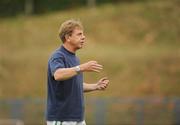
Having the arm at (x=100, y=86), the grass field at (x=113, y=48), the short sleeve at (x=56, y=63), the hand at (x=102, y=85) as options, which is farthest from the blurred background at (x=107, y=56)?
the short sleeve at (x=56, y=63)

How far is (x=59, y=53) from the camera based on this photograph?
7.66 m

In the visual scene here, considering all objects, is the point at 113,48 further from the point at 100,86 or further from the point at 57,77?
the point at 57,77

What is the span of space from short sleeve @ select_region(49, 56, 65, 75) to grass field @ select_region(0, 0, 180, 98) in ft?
100

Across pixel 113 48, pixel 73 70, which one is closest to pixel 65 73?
pixel 73 70

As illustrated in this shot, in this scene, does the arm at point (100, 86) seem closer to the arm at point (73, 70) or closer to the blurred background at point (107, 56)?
the arm at point (73, 70)

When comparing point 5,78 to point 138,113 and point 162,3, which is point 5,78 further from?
point 162,3

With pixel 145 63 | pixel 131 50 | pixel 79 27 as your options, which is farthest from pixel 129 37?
pixel 79 27

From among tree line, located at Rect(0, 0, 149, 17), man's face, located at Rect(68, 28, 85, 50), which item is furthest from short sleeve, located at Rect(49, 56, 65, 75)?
tree line, located at Rect(0, 0, 149, 17)

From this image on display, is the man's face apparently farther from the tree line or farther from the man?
the tree line

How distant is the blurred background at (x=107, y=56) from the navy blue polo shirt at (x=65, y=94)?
2514 cm

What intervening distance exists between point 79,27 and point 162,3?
44704mm

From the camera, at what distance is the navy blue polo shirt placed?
7.64 meters

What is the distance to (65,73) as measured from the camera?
7.32 meters

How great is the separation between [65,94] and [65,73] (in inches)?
17.0
